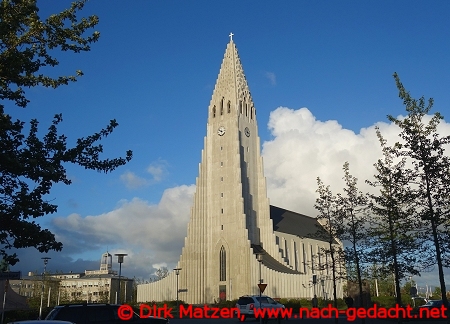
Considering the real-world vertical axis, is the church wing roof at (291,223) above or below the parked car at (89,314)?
above

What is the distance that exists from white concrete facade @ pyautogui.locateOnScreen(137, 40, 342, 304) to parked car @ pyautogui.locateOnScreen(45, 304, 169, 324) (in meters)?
50.4

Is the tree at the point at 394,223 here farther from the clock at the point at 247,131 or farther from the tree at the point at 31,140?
the clock at the point at 247,131

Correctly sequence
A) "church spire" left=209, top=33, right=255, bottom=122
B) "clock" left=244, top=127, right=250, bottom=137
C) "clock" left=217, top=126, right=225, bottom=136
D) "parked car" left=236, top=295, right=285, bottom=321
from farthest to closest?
"church spire" left=209, top=33, right=255, bottom=122, "clock" left=244, top=127, right=250, bottom=137, "clock" left=217, top=126, right=225, bottom=136, "parked car" left=236, top=295, right=285, bottom=321

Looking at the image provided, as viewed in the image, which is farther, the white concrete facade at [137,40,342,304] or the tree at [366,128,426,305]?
the white concrete facade at [137,40,342,304]

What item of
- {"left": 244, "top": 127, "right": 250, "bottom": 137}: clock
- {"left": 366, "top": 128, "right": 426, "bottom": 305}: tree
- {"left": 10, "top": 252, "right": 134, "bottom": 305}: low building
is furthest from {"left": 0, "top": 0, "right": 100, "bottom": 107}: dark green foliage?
{"left": 10, "top": 252, "right": 134, "bottom": 305}: low building


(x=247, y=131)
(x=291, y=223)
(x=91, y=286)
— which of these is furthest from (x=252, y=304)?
(x=91, y=286)

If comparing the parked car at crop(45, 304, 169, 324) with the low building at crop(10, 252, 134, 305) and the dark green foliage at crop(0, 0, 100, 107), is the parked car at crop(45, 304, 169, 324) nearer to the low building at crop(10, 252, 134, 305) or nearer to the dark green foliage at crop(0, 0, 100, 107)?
the dark green foliage at crop(0, 0, 100, 107)

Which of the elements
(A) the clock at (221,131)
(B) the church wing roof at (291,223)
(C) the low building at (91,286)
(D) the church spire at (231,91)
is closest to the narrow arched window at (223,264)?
(B) the church wing roof at (291,223)

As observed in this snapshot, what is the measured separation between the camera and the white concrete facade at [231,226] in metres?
68.3

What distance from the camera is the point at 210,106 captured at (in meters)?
82.7

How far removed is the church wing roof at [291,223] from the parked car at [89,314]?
6687 cm

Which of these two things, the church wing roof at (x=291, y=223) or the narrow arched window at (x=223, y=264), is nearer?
the narrow arched window at (x=223, y=264)

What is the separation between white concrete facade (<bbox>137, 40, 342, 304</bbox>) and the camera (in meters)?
68.3

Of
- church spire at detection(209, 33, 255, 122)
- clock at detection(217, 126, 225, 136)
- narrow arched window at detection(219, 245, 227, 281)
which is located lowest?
narrow arched window at detection(219, 245, 227, 281)
